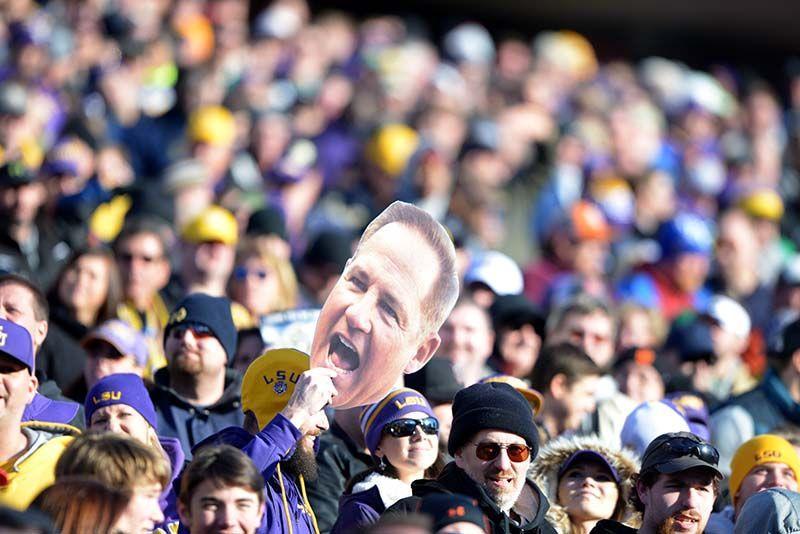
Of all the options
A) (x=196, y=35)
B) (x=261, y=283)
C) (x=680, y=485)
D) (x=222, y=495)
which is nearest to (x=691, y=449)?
(x=680, y=485)

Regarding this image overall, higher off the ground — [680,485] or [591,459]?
[680,485]

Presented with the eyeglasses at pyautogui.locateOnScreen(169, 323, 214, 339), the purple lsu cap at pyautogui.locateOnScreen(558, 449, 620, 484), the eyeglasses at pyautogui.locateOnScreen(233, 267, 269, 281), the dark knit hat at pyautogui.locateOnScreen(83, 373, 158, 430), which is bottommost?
the eyeglasses at pyautogui.locateOnScreen(233, 267, 269, 281)

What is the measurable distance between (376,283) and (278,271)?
3.94 m

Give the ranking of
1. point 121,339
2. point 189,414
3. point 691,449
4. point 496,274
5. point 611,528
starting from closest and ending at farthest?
point 691,449
point 611,528
point 189,414
point 121,339
point 496,274

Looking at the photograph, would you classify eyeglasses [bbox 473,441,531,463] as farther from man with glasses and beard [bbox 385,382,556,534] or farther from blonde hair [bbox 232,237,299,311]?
blonde hair [bbox 232,237,299,311]

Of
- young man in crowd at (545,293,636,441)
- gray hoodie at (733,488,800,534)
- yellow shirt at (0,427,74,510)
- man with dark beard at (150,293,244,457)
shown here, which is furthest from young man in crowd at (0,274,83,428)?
gray hoodie at (733,488,800,534)

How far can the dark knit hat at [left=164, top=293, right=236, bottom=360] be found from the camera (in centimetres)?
841

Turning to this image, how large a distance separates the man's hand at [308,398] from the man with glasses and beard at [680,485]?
157 cm

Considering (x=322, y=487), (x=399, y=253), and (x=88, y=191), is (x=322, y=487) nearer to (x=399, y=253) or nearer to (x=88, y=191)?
(x=399, y=253)

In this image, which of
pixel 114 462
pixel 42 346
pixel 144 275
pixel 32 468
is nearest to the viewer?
pixel 114 462

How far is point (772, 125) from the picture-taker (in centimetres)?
2178

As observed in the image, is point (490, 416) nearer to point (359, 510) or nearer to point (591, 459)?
point (359, 510)

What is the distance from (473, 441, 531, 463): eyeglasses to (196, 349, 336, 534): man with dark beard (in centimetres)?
70

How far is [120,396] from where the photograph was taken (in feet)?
23.8
